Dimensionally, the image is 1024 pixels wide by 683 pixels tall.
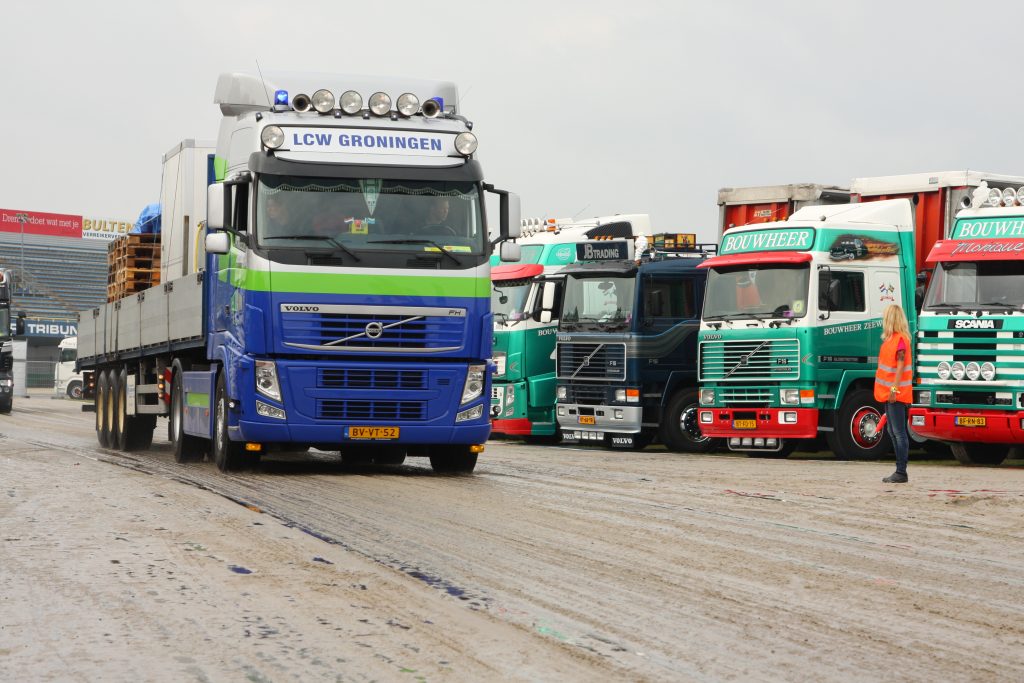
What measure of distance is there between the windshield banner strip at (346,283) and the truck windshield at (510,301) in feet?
35.3

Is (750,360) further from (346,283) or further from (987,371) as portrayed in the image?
(346,283)

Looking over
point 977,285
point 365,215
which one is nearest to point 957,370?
point 977,285

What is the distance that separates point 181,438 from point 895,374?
8201 mm

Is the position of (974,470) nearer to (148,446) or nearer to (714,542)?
(714,542)

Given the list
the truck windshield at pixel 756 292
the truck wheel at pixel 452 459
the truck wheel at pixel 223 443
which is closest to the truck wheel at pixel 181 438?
the truck wheel at pixel 223 443

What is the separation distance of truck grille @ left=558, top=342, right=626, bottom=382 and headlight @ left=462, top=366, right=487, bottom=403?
8.74m

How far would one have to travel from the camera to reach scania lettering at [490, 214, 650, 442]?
83.7ft

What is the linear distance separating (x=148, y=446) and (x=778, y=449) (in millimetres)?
9049

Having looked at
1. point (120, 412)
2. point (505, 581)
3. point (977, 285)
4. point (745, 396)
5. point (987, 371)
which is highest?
point (977, 285)

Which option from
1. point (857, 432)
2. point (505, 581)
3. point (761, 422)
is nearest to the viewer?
point (505, 581)

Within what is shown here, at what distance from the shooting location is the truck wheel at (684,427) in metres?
23.9

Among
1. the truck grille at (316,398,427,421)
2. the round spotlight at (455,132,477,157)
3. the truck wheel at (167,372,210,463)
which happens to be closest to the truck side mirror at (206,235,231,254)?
the truck grille at (316,398,427,421)

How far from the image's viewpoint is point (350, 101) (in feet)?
50.7

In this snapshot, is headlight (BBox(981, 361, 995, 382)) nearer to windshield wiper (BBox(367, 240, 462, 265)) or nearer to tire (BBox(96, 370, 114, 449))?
windshield wiper (BBox(367, 240, 462, 265))
